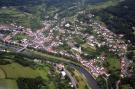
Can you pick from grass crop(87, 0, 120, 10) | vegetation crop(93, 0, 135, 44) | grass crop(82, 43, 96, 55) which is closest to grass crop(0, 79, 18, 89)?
grass crop(82, 43, 96, 55)

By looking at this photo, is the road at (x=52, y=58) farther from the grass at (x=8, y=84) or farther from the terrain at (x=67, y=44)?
the grass at (x=8, y=84)

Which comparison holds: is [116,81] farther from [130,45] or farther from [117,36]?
[117,36]

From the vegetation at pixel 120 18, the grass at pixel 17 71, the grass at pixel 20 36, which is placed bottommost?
the vegetation at pixel 120 18

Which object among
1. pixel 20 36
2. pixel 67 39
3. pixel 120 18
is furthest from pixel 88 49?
pixel 120 18

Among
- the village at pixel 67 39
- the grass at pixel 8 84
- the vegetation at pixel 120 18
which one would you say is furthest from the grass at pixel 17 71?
the vegetation at pixel 120 18

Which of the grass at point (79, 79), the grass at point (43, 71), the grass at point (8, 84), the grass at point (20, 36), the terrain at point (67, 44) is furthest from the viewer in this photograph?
the grass at point (20, 36)

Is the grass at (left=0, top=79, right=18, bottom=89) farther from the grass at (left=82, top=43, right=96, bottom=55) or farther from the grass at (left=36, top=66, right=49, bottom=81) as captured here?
the grass at (left=82, top=43, right=96, bottom=55)

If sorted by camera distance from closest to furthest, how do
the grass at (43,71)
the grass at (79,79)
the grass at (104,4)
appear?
the grass at (43,71) < the grass at (79,79) < the grass at (104,4)

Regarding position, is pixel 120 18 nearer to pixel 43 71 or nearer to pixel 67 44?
pixel 67 44

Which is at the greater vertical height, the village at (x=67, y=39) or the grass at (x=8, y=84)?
the grass at (x=8, y=84)
